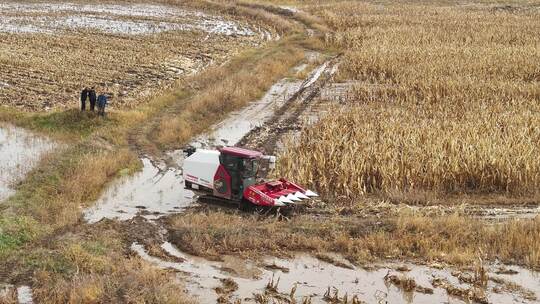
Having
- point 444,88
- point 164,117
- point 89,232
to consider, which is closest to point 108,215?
point 89,232

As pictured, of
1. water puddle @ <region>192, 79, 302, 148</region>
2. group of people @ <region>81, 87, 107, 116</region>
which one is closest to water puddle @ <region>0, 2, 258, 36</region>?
water puddle @ <region>192, 79, 302, 148</region>

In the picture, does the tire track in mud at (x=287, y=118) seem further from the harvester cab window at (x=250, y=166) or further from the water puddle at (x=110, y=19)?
the water puddle at (x=110, y=19)

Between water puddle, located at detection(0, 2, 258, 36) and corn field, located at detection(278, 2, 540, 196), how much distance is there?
36.9ft

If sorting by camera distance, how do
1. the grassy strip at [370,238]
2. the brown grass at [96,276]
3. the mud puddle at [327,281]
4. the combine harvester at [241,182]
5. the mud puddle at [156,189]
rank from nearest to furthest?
1. the brown grass at [96,276]
2. the mud puddle at [327,281]
3. the grassy strip at [370,238]
4. the combine harvester at [241,182]
5. the mud puddle at [156,189]

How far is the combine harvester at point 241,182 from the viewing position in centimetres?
1430

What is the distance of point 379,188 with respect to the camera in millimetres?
15945

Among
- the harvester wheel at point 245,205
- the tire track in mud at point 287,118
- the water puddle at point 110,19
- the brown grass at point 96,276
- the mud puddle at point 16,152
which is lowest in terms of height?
the mud puddle at point 16,152

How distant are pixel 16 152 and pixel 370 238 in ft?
37.5

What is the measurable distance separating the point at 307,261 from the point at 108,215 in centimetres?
502

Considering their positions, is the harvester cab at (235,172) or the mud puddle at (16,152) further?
the mud puddle at (16,152)

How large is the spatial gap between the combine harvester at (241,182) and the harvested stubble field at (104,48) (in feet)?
29.6

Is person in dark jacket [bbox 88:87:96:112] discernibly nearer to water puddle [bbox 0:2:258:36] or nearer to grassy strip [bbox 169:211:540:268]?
grassy strip [bbox 169:211:540:268]

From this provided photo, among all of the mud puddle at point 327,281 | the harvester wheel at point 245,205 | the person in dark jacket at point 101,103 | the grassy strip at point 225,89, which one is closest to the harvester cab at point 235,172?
the harvester wheel at point 245,205

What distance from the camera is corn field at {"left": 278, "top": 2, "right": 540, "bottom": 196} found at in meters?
16.0
